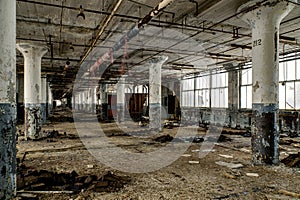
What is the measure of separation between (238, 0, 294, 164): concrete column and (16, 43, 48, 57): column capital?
9.02 metres

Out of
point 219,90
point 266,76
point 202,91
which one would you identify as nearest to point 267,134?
point 266,76

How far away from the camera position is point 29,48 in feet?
36.3

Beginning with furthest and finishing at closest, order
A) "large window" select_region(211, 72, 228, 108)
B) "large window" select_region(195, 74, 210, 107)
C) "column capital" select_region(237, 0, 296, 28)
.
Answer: "large window" select_region(195, 74, 210, 107)
"large window" select_region(211, 72, 228, 108)
"column capital" select_region(237, 0, 296, 28)

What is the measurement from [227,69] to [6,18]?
1536 centimetres

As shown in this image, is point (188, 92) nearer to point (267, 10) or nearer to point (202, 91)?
point (202, 91)

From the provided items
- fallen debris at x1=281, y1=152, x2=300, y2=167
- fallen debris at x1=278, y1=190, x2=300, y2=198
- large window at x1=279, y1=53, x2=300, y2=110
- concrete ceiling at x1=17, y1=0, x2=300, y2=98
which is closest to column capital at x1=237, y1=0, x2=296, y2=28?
concrete ceiling at x1=17, y1=0, x2=300, y2=98

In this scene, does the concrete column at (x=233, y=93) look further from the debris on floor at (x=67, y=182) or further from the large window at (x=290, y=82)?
the debris on floor at (x=67, y=182)

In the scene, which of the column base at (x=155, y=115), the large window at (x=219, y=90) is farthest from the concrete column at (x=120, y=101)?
the large window at (x=219, y=90)

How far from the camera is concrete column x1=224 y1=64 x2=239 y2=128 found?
1669cm

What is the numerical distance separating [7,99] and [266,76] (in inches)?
237

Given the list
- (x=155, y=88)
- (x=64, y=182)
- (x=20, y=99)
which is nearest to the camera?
(x=64, y=182)

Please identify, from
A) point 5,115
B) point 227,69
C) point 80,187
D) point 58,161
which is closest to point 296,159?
point 80,187

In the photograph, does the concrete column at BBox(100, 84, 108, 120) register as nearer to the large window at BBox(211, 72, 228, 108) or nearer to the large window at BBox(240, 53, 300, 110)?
the large window at BBox(211, 72, 228, 108)

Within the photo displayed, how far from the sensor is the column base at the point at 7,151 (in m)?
3.96
